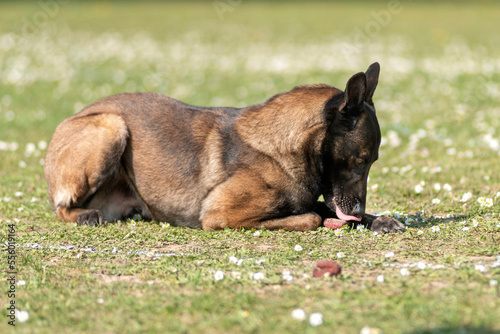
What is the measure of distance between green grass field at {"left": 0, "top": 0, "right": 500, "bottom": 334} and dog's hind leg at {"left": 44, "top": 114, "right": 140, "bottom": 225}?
210mm

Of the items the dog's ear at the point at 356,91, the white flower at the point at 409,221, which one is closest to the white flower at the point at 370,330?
the dog's ear at the point at 356,91

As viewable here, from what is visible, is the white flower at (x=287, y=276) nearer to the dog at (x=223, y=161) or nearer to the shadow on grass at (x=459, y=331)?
the shadow on grass at (x=459, y=331)

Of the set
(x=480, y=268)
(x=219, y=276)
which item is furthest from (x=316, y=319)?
(x=480, y=268)

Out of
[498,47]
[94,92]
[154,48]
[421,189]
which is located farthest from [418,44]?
[421,189]

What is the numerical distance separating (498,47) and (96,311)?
1980 cm

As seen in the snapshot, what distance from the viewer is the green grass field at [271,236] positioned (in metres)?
3.71

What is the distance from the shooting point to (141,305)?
3.88m

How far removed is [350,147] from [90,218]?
2541mm

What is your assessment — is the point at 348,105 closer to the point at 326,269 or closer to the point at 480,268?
the point at 326,269

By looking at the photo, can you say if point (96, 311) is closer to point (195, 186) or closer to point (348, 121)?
point (195, 186)

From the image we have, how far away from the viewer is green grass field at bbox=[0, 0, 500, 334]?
3715 millimetres

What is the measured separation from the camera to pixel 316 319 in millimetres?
3521

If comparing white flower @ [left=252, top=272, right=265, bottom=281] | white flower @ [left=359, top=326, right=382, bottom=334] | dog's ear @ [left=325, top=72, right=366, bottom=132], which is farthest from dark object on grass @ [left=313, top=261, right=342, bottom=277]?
dog's ear @ [left=325, top=72, right=366, bottom=132]

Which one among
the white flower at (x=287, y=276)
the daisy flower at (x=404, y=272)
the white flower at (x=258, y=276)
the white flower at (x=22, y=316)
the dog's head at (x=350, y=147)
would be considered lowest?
the white flower at (x=22, y=316)
